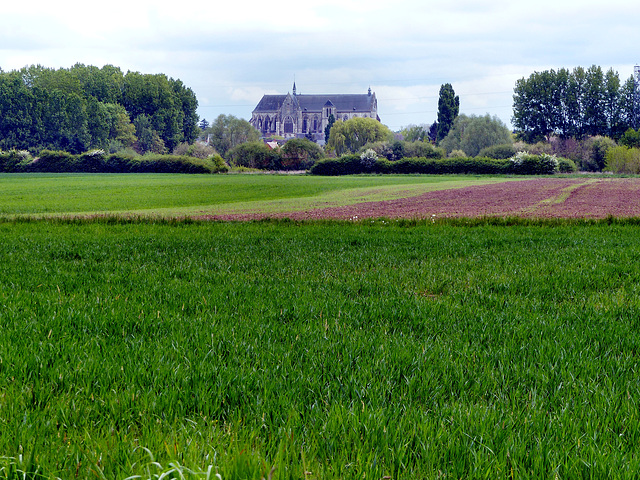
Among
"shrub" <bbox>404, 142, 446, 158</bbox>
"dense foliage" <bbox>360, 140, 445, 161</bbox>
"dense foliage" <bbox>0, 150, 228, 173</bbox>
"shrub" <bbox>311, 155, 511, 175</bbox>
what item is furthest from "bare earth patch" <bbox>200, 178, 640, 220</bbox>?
"dense foliage" <bbox>0, 150, 228, 173</bbox>

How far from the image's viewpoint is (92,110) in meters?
106

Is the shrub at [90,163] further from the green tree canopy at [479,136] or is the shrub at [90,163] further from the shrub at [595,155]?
the shrub at [595,155]

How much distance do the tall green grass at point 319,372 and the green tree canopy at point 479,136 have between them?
86609 millimetres

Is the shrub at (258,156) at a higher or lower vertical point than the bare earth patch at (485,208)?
higher

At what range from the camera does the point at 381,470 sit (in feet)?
7.45

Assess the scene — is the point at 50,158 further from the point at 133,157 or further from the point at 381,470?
the point at 381,470

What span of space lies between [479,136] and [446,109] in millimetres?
16624

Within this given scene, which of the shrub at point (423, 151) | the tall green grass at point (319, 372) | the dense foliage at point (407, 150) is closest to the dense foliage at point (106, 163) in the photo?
the dense foliage at point (407, 150)

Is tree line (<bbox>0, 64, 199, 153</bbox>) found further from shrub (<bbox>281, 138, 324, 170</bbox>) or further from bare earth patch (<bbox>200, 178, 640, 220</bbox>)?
Answer: bare earth patch (<bbox>200, 178, 640, 220</bbox>)

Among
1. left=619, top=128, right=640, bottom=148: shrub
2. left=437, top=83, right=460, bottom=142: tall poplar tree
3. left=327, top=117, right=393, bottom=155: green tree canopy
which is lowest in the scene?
left=619, top=128, right=640, bottom=148: shrub

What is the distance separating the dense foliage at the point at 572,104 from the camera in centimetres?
9362

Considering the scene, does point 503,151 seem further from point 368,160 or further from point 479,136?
point 368,160

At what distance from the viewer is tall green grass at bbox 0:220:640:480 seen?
93.0 inches

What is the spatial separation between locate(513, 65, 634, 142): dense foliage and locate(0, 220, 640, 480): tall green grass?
331 ft
